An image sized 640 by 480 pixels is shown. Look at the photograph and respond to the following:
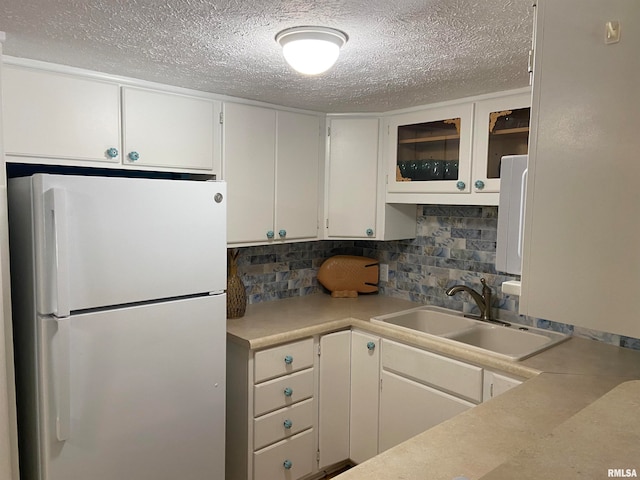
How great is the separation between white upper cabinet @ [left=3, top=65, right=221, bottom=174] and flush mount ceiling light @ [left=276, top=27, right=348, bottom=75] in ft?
2.84

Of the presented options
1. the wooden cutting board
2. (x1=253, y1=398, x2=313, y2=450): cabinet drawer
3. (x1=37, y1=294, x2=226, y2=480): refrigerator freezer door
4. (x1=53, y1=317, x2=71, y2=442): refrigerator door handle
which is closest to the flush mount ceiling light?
(x1=37, y1=294, x2=226, y2=480): refrigerator freezer door

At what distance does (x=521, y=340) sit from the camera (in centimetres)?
248

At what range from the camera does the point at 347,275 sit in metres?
3.20

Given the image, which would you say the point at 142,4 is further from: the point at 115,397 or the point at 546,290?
the point at 115,397

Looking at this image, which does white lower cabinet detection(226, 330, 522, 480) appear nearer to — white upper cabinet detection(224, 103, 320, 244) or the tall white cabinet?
white upper cabinet detection(224, 103, 320, 244)

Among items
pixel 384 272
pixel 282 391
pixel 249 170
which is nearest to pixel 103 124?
pixel 249 170

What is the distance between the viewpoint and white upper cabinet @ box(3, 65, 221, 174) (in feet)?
6.00

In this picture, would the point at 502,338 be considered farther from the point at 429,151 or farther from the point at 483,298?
the point at 429,151

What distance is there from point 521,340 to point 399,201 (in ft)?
3.25

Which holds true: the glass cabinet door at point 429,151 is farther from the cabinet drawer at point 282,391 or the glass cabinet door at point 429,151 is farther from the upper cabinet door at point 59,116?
the upper cabinet door at point 59,116

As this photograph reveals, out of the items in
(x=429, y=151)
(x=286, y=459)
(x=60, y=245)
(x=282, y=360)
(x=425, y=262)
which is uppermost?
(x=429, y=151)

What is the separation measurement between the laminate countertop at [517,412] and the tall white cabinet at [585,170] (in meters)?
0.17

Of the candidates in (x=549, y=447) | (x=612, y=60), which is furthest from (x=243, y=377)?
(x=612, y=60)

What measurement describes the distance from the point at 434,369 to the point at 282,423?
32.0 inches
